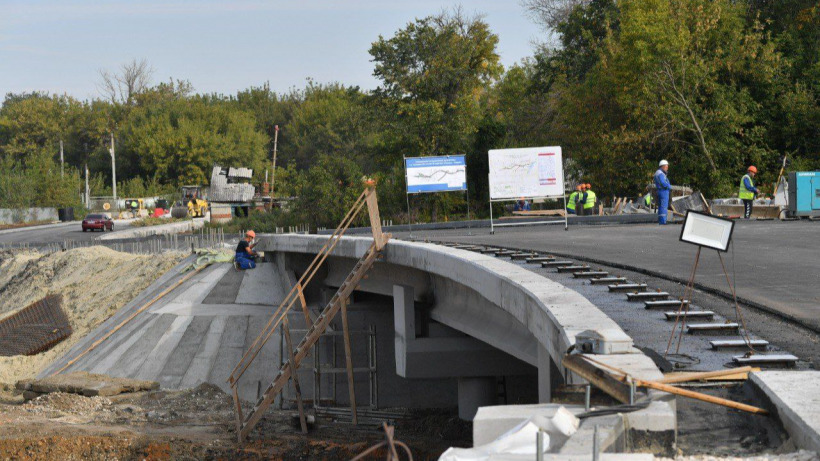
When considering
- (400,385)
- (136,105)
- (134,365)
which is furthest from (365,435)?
(136,105)

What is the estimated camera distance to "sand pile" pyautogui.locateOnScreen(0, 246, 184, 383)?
25562 millimetres

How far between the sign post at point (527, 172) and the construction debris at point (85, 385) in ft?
36.5

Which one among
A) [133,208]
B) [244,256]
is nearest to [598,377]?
[244,256]

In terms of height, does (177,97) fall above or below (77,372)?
above

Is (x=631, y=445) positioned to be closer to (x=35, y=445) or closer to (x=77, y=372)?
(x=35, y=445)

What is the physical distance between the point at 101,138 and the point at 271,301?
10191 centimetres

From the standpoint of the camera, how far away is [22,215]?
3511 inches

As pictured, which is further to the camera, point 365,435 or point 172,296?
point 172,296

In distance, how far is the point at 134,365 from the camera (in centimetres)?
2262

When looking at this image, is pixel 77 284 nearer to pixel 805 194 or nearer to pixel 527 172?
pixel 527 172

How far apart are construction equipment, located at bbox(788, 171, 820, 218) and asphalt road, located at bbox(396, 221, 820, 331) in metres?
3.10

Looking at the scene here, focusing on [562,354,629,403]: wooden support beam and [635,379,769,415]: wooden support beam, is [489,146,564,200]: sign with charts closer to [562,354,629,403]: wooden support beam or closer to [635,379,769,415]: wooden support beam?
[562,354,629,403]: wooden support beam

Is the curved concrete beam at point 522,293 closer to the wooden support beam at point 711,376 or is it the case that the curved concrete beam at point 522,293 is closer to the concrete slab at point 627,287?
the wooden support beam at point 711,376

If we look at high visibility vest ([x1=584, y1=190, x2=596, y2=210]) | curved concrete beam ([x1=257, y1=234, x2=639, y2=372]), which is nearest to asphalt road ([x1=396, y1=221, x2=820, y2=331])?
Answer: curved concrete beam ([x1=257, y1=234, x2=639, y2=372])
